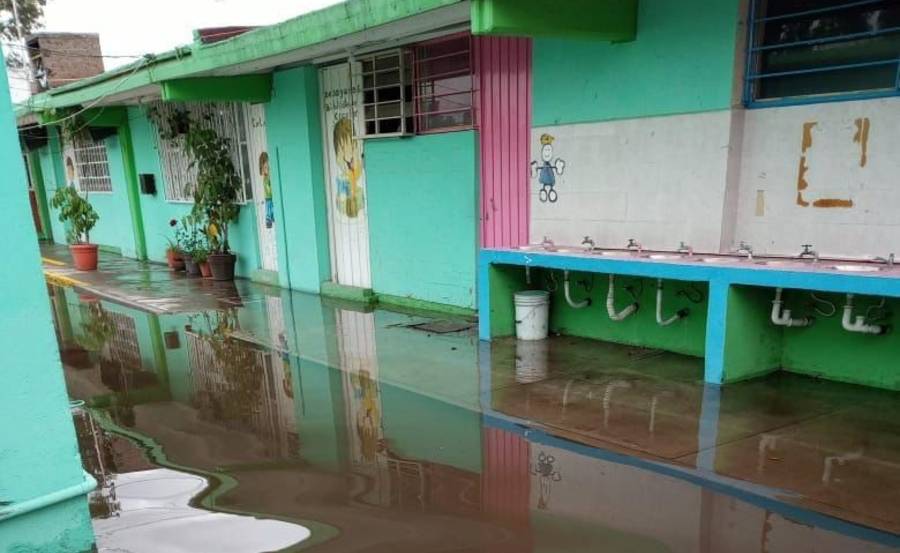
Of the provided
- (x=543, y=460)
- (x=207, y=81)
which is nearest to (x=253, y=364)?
(x=543, y=460)

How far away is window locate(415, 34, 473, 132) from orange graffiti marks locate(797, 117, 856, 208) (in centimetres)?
364

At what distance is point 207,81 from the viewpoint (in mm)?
10016

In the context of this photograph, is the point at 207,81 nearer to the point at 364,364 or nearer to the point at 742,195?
the point at 364,364

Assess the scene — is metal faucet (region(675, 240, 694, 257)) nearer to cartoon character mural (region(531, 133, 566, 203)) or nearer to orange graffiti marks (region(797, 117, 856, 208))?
orange graffiti marks (region(797, 117, 856, 208))

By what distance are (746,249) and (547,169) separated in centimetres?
222

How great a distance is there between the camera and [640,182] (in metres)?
6.01

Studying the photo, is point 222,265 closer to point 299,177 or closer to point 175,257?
point 175,257

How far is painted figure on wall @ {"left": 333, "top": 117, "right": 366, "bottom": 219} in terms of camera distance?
9273mm

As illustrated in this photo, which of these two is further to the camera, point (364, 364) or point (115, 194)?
point (115, 194)

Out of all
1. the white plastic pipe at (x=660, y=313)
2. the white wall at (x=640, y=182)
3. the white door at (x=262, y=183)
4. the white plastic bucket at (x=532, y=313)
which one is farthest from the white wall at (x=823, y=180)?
the white door at (x=262, y=183)

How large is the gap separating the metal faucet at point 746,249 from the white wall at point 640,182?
0.59 ft

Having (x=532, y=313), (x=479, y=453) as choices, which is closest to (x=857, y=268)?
(x=479, y=453)

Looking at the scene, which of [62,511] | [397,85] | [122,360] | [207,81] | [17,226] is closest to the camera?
[17,226]

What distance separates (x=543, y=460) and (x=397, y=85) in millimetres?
5669
